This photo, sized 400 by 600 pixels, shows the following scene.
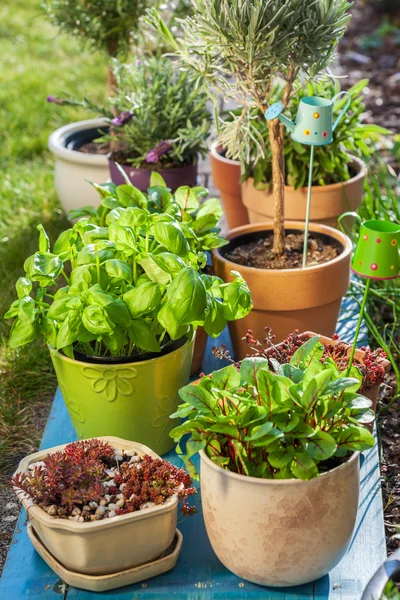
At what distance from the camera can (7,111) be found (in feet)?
16.5

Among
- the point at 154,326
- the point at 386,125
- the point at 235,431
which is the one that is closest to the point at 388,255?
the point at 235,431

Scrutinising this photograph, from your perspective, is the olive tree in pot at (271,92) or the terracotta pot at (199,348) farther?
the terracotta pot at (199,348)

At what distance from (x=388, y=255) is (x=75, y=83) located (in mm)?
4199

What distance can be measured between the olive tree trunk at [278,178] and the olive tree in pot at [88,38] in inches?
40.6

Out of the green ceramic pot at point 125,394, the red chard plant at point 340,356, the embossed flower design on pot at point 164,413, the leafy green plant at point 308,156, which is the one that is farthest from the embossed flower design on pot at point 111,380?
the leafy green plant at point 308,156

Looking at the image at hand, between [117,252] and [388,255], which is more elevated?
[388,255]

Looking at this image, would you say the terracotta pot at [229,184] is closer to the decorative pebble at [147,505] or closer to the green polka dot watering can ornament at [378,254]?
the green polka dot watering can ornament at [378,254]

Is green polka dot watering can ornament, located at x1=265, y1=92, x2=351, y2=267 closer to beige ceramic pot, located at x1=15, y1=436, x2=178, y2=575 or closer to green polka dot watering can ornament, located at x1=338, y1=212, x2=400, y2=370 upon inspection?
green polka dot watering can ornament, located at x1=338, y1=212, x2=400, y2=370

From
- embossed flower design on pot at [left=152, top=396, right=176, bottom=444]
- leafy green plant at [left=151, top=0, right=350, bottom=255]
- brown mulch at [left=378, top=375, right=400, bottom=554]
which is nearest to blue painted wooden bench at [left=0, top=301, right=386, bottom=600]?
brown mulch at [left=378, top=375, right=400, bottom=554]

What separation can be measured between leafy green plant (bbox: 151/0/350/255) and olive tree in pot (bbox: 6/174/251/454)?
0.51m

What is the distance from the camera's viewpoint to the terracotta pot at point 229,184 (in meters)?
3.16

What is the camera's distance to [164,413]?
2174 mm

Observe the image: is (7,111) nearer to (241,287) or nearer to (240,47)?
(240,47)

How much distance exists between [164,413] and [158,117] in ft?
4.37
